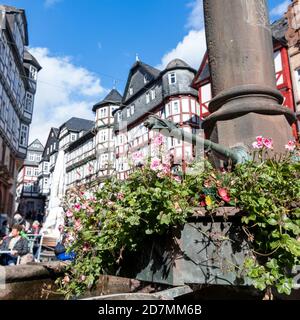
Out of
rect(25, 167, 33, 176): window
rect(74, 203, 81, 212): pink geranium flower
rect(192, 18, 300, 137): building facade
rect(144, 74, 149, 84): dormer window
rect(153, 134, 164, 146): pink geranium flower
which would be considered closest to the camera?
rect(153, 134, 164, 146): pink geranium flower

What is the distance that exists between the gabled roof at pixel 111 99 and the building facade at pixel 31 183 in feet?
81.0

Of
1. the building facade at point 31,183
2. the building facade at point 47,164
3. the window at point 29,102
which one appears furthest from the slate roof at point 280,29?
the building facade at point 31,183

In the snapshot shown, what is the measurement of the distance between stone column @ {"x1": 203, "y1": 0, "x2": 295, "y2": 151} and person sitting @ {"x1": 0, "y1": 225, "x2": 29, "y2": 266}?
5233 millimetres

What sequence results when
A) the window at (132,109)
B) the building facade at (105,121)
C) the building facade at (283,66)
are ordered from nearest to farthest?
the building facade at (283,66)
the window at (132,109)
the building facade at (105,121)

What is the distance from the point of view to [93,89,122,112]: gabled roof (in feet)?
133

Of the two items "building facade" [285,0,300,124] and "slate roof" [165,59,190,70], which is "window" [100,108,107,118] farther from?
"building facade" [285,0,300,124]

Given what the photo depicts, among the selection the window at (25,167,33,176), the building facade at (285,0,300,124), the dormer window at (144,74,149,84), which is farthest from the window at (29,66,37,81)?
the window at (25,167,33,176)

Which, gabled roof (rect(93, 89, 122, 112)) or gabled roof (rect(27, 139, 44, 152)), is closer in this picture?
gabled roof (rect(93, 89, 122, 112))

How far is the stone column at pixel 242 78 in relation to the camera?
269 cm

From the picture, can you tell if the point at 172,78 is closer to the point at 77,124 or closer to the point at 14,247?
the point at 14,247

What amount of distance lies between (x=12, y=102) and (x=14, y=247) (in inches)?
856

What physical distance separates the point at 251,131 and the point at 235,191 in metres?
1.15

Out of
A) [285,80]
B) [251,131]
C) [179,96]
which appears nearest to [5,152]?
[179,96]

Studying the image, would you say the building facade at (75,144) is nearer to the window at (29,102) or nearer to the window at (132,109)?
the window at (132,109)
